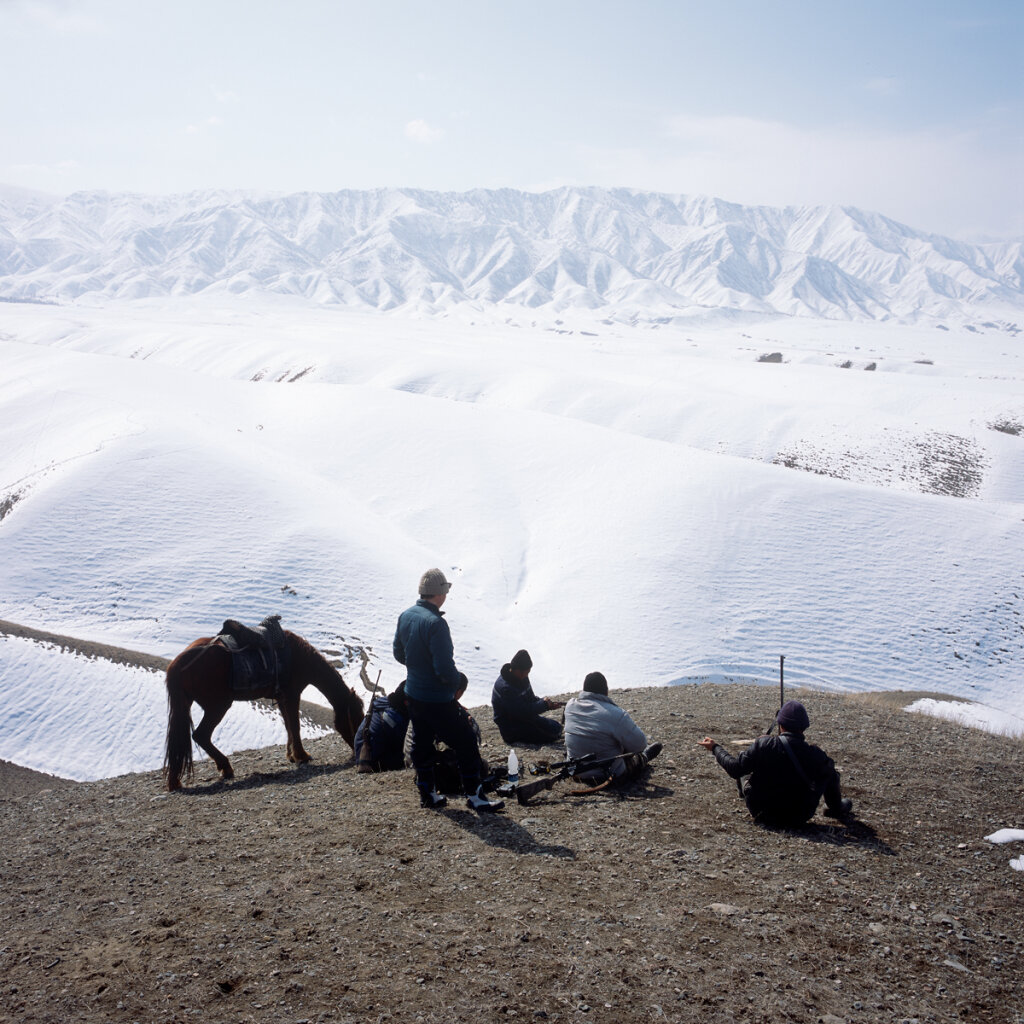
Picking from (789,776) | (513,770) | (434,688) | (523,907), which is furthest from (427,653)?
(789,776)

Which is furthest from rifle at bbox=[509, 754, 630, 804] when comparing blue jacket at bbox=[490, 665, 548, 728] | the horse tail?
the horse tail

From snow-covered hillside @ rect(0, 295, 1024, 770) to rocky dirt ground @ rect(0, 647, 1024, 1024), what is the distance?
31.5ft

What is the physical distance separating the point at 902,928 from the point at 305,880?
446cm

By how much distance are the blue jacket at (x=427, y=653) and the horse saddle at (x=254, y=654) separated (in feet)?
11.9

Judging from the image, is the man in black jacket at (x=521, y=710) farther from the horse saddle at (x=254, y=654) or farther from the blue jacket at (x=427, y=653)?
the horse saddle at (x=254, y=654)

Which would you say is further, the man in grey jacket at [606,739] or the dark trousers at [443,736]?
the man in grey jacket at [606,739]

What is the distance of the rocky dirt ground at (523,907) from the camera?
15.3ft

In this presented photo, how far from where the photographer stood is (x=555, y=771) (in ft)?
28.7

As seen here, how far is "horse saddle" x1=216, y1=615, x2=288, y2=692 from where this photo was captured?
10.2m

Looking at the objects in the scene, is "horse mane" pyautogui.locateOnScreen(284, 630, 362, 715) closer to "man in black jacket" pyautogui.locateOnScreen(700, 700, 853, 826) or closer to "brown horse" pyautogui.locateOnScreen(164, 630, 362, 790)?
"brown horse" pyautogui.locateOnScreen(164, 630, 362, 790)

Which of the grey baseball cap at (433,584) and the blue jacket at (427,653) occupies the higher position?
the grey baseball cap at (433,584)

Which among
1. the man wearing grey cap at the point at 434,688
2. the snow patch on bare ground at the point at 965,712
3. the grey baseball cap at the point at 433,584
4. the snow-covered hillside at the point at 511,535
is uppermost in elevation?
the grey baseball cap at the point at 433,584

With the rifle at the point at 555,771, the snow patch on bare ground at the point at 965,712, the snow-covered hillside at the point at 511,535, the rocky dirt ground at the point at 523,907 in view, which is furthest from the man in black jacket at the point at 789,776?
the snow-covered hillside at the point at 511,535

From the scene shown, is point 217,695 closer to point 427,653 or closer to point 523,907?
point 427,653
